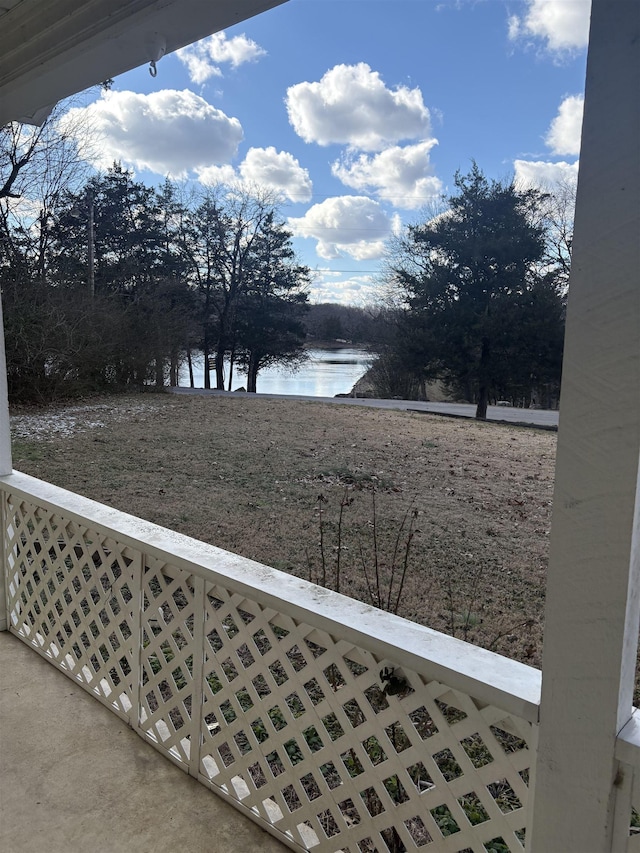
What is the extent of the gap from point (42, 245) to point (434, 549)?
7584mm

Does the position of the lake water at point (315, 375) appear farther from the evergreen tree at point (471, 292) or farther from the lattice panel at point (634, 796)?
the lattice panel at point (634, 796)

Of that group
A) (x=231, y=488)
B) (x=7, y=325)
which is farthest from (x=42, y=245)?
(x=231, y=488)

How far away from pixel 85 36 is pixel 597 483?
5.55 ft

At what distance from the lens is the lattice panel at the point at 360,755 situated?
38.4 inches

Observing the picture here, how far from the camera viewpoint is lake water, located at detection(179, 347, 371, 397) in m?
3.09

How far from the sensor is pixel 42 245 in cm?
Result: 795

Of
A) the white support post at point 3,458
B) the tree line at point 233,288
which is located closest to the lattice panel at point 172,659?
the white support post at point 3,458

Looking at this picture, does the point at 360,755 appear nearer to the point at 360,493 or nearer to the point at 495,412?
the point at 495,412

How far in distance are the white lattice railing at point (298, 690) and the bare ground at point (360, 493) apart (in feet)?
1.78

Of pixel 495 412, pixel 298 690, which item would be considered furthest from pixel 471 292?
pixel 298 690

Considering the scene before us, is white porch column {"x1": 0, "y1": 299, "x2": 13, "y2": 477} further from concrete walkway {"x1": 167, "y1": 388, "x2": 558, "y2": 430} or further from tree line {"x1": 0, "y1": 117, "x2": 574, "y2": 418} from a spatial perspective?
concrete walkway {"x1": 167, "y1": 388, "x2": 558, "y2": 430}

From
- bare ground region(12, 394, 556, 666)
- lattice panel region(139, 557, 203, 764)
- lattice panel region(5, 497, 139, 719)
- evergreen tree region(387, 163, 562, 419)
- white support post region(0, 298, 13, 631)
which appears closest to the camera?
lattice panel region(139, 557, 203, 764)

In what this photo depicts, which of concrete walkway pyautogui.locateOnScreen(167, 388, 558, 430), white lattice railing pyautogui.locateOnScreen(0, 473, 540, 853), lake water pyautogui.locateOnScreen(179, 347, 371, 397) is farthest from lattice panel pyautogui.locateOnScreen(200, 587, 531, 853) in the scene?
lake water pyautogui.locateOnScreen(179, 347, 371, 397)

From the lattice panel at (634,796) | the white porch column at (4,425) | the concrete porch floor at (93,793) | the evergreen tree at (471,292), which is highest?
the evergreen tree at (471,292)
